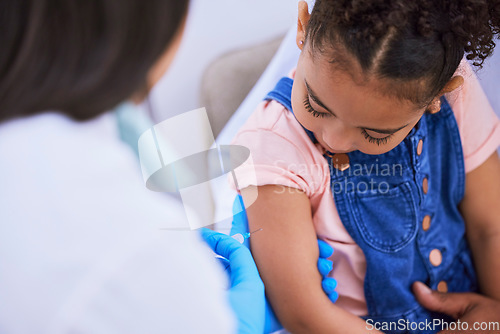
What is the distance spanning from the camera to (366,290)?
0.76 metres

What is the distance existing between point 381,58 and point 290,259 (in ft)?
1.07

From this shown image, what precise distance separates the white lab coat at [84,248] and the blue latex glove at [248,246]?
318mm

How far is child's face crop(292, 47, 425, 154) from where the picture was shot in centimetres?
55

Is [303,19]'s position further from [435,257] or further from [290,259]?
[435,257]

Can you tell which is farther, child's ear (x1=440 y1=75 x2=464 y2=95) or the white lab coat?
child's ear (x1=440 y1=75 x2=464 y2=95)

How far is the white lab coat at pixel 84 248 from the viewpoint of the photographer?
1.19ft

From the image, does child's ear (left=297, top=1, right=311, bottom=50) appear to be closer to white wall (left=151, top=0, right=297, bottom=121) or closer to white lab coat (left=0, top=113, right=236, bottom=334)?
white lab coat (left=0, top=113, right=236, bottom=334)

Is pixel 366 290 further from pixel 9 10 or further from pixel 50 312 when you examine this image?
pixel 9 10

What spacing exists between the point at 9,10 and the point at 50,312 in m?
0.26

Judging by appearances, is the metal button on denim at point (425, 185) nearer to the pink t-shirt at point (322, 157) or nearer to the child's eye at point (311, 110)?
the pink t-shirt at point (322, 157)

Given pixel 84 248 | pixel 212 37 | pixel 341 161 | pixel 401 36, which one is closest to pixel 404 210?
pixel 341 161

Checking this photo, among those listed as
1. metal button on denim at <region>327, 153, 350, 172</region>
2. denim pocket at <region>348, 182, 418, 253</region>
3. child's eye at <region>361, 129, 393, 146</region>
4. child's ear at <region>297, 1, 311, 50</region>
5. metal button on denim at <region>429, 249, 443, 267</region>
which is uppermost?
child's ear at <region>297, 1, 311, 50</region>

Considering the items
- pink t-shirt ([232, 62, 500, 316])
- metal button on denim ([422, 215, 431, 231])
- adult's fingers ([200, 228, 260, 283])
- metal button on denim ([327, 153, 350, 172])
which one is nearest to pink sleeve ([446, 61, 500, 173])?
pink t-shirt ([232, 62, 500, 316])

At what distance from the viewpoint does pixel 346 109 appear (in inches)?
22.2
